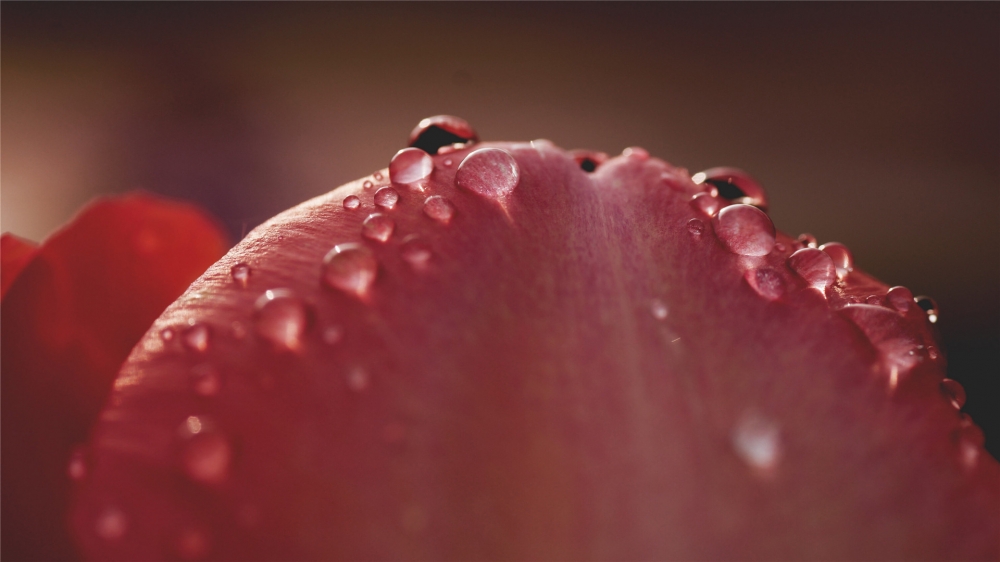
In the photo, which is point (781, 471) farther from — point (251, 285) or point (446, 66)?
point (446, 66)

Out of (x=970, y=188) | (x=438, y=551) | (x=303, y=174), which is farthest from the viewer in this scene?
(x=303, y=174)

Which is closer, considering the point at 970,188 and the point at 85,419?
the point at 85,419

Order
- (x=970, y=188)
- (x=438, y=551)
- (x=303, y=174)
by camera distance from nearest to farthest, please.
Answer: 1. (x=438, y=551)
2. (x=970, y=188)
3. (x=303, y=174)

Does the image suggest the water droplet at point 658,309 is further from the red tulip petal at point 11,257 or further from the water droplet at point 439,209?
the red tulip petal at point 11,257

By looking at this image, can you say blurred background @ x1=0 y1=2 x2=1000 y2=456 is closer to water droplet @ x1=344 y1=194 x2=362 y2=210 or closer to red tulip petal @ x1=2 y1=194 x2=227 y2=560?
red tulip petal @ x1=2 y1=194 x2=227 y2=560

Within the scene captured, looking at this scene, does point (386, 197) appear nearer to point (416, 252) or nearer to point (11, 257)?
point (416, 252)

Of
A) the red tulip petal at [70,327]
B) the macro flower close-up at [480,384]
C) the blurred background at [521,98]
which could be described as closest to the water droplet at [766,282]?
the macro flower close-up at [480,384]

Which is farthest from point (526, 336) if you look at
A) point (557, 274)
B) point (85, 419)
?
point (85, 419)
